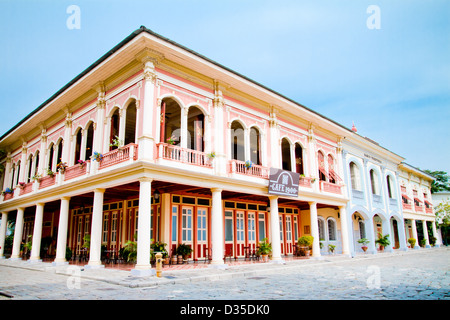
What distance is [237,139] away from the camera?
17.5m

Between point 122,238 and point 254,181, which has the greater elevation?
point 254,181

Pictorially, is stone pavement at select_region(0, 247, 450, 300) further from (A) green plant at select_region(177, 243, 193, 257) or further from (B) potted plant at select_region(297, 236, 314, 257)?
(B) potted plant at select_region(297, 236, 314, 257)

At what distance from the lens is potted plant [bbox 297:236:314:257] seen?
17.6 meters

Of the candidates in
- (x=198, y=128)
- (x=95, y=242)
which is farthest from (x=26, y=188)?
(x=198, y=128)

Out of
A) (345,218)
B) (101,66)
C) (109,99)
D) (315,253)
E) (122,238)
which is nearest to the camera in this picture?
(101,66)

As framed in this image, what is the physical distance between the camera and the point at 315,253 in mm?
17609

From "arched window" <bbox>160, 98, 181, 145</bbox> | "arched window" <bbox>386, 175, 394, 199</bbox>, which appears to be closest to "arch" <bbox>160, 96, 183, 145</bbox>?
"arched window" <bbox>160, 98, 181, 145</bbox>

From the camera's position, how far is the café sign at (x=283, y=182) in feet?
50.1

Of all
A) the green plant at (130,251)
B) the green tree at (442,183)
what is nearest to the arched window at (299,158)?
the green plant at (130,251)

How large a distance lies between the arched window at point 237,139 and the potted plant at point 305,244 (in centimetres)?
552

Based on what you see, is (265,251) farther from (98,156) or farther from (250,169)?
(98,156)

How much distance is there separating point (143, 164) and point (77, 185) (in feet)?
15.7
